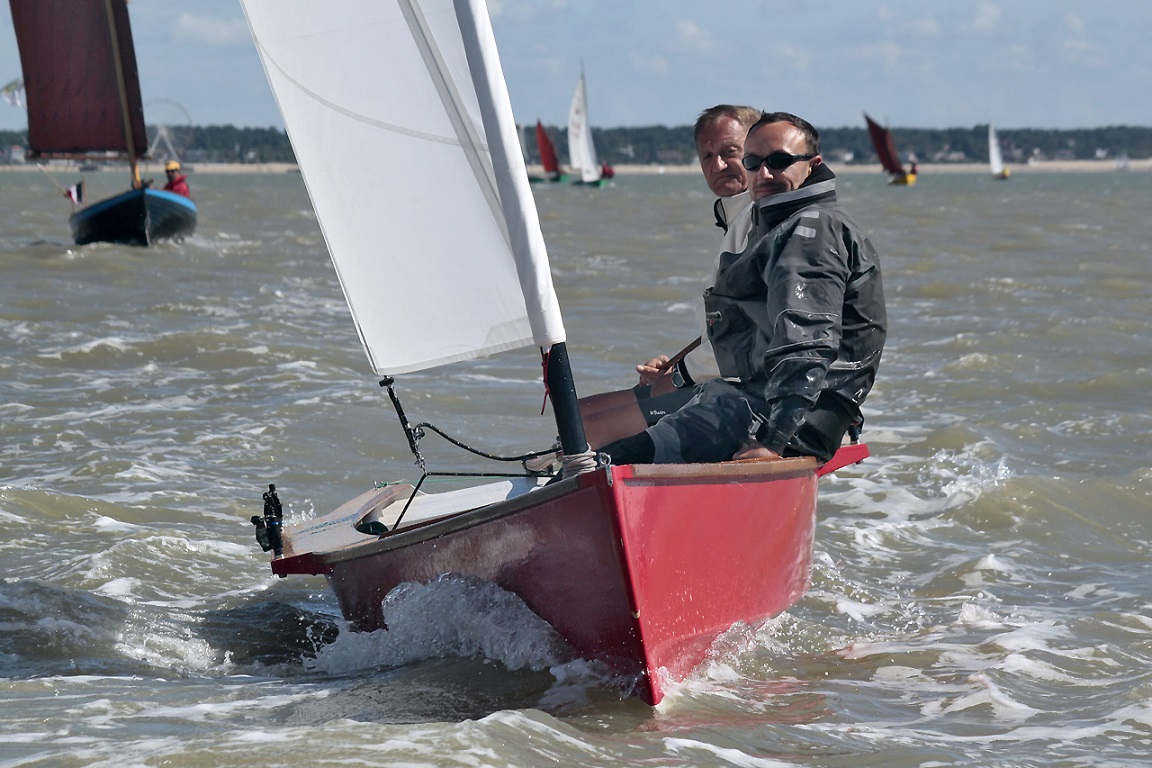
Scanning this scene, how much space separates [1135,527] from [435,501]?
3737 mm

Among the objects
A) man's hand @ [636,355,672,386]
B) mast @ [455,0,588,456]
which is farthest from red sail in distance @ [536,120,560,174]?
mast @ [455,0,588,456]

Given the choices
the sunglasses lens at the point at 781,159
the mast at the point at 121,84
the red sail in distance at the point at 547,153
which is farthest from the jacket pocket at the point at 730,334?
the red sail in distance at the point at 547,153

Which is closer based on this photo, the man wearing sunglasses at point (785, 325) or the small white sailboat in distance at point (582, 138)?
the man wearing sunglasses at point (785, 325)

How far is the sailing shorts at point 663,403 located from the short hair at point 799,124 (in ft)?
3.96

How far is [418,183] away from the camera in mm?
4402

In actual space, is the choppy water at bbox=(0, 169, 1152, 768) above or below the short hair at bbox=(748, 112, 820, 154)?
below

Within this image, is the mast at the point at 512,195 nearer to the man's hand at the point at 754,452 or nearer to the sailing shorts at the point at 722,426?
the sailing shorts at the point at 722,426

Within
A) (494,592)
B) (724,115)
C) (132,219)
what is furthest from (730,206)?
(132,219)

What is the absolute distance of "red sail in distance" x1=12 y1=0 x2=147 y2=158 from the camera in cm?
2709

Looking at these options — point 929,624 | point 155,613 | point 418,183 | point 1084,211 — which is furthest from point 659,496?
point 1084,211

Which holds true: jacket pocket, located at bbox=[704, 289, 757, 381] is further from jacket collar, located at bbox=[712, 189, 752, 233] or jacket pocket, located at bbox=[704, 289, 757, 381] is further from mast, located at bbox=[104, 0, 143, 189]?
mast, located at bbox=[104, 0, 143, 189]

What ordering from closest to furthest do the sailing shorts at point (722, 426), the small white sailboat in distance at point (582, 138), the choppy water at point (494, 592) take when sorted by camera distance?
the choppy water at point (494, 592) → the sailing shorts at point (722, 426) → the small white sailboat in distance at point (582, 138)

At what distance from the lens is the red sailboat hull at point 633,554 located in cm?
412

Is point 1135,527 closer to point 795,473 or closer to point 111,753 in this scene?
point 795,473
